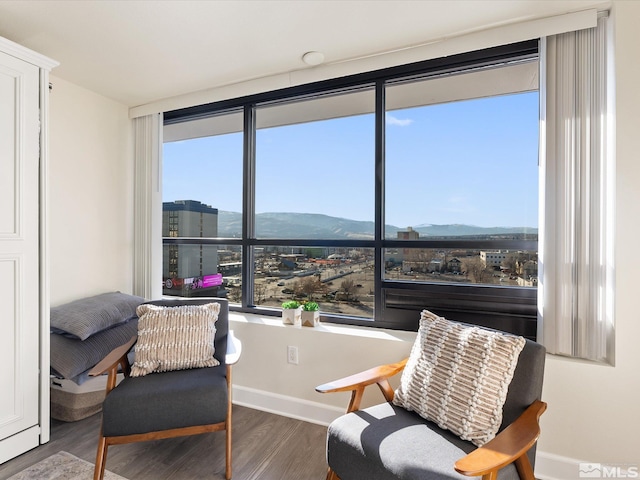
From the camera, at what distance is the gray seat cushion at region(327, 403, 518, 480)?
1.29 m

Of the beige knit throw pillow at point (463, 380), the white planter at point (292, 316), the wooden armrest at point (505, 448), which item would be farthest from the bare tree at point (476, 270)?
the white planter at point (292, 316)

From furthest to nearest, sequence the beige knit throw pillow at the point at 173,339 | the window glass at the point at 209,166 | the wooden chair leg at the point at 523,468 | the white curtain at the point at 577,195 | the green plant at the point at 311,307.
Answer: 1. the window glass at the point at 209,166
2. the green plant at the point at 311,307
3. the beige knit throw pillow at the point at 173,339
4. the white curtain at the point at 577,195
5. the wooden chair leg at the point at 523,468

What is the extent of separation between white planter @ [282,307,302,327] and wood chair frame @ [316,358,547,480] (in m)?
0.88

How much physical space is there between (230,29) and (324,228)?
1458mm

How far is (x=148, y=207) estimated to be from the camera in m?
3.22

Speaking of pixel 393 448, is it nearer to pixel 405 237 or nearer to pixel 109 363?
pixel 405 237

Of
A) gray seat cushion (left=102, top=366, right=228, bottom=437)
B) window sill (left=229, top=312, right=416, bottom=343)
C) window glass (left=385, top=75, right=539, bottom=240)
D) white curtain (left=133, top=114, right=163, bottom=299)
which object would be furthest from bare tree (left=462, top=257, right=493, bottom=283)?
white curtain (left=133, top=114, right=163, bottom=299)

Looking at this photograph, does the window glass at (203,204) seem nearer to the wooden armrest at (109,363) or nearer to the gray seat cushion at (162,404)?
the wooden armrest at (109,363)

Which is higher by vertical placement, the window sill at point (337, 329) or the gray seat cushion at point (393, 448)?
the window sill at point (337, 329)

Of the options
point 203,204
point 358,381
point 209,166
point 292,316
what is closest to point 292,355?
point 292,316

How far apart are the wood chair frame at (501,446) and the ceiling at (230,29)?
1.96 m

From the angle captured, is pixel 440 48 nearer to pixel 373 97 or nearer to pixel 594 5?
pixel 373 97

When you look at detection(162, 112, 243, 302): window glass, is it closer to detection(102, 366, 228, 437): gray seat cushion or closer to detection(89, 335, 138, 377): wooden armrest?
detection(89, 335, 138, 377): wooden armrest

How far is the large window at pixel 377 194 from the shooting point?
7.25 ft
